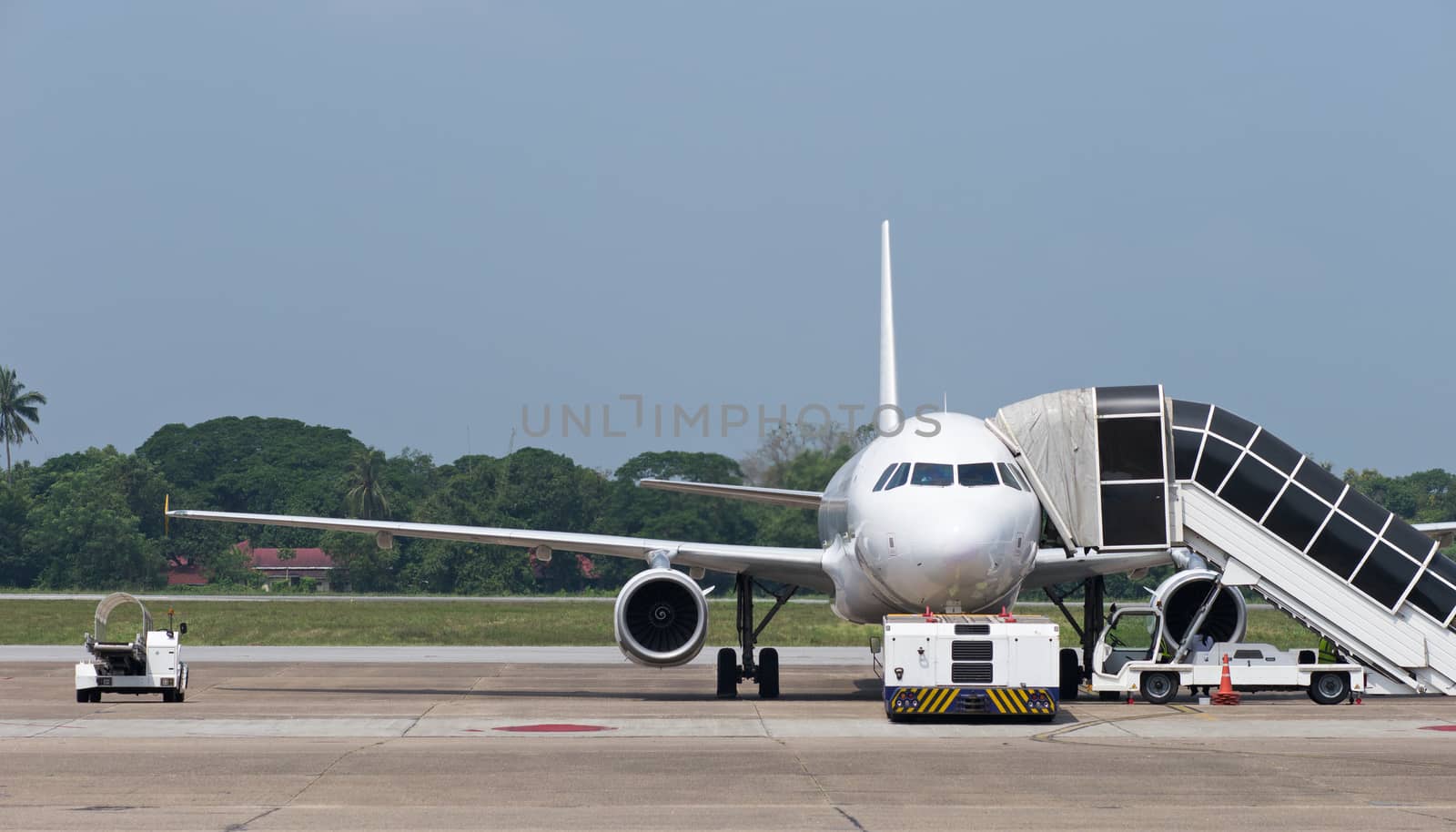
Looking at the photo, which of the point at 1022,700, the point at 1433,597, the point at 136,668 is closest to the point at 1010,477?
the point at 1022,700

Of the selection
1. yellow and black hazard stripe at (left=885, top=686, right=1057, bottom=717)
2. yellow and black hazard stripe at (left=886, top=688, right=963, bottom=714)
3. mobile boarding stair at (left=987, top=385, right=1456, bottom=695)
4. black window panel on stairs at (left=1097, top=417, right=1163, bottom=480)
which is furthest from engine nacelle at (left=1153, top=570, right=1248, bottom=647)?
yellow and black hazard stripe at (left=886, top=688, right=963, bottom=714)

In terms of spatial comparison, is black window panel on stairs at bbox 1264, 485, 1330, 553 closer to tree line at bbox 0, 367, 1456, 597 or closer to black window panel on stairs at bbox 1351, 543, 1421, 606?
black window panel on stairs at bbox 1351, 543, 1421, 606

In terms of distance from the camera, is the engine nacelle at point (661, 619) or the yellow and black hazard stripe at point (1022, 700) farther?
the engine nacelle at point (661, 619)

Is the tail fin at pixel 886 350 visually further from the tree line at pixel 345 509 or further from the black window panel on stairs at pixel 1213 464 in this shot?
the tree line at pixel 345 509

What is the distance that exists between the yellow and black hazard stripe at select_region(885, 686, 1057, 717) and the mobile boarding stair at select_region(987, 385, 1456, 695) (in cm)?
393

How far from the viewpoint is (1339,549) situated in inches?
942

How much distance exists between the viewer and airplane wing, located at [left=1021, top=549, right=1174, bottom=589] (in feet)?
78.5

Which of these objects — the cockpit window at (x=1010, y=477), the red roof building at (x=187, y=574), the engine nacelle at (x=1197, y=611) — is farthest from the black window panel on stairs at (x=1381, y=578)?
the red roof building at (x=187, y=574)

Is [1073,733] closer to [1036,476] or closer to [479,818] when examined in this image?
[1036,476]

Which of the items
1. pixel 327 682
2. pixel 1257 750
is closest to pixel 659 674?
pixel 327 682

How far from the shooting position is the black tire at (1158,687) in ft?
76.8

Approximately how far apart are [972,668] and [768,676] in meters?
6.02

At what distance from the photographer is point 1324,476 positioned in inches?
958

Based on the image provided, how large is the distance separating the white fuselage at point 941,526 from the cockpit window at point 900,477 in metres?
0.05
